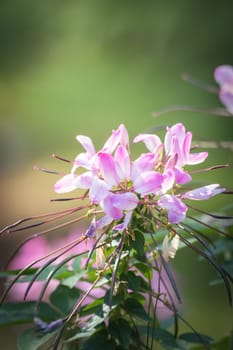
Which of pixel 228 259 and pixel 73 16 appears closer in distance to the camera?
pixel 228 259

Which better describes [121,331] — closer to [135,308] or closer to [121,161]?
[135,308]

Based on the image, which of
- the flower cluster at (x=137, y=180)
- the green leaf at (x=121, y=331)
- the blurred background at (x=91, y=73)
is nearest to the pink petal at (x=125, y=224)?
the flower cluster at (x=137, y=180)

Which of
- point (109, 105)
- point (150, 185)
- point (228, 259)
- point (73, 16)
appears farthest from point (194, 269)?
point (73, 16)

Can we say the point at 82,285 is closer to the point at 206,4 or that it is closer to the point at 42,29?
the point at 206,4

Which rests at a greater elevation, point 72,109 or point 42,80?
point 42,80

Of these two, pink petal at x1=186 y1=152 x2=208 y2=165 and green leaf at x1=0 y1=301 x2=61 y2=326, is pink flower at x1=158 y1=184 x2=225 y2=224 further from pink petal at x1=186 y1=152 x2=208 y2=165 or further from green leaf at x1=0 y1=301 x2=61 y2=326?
green leaf at x1=0 y1=301 x2=61 y2=326

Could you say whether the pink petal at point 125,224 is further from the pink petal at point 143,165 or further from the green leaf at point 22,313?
the green leaf at point 22,313
